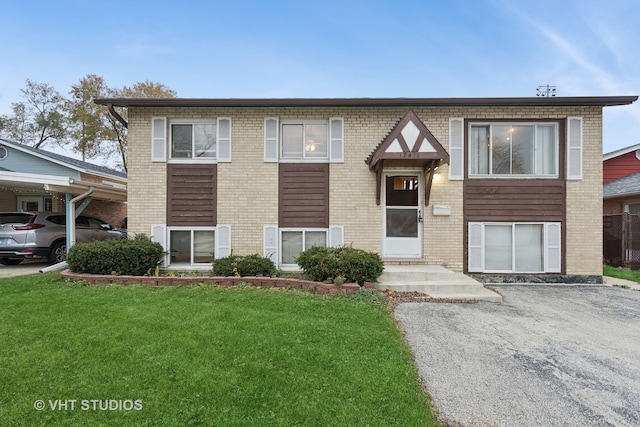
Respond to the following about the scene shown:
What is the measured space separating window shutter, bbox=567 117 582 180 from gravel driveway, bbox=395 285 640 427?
3313 mm

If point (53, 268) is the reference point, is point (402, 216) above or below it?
above

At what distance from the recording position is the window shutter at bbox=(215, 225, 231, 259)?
26.1 feet

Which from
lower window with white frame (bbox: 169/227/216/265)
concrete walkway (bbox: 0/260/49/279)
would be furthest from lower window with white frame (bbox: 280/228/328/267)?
concrete walkway (bbox: 0/260/49/279)

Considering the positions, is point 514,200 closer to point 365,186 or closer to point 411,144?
point 411,144

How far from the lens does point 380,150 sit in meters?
6.86

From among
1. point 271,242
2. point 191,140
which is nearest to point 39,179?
point 191,140

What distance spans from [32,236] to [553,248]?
1462 cm

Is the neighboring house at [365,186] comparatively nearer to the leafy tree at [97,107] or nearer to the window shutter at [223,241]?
the window shutter at [223,241]

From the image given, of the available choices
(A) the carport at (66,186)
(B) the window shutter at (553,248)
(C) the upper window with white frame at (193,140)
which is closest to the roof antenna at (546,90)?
(B) the window shutter at (553,248)

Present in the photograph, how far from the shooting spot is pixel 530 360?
12.0ft

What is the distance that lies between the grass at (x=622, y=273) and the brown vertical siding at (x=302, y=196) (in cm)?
856

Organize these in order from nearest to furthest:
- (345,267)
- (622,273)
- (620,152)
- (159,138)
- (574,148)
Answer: (345,267), (574,148), (159,138), (622,273), (620,152)

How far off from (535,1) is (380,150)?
397 inches

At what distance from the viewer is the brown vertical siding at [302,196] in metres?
8.00
